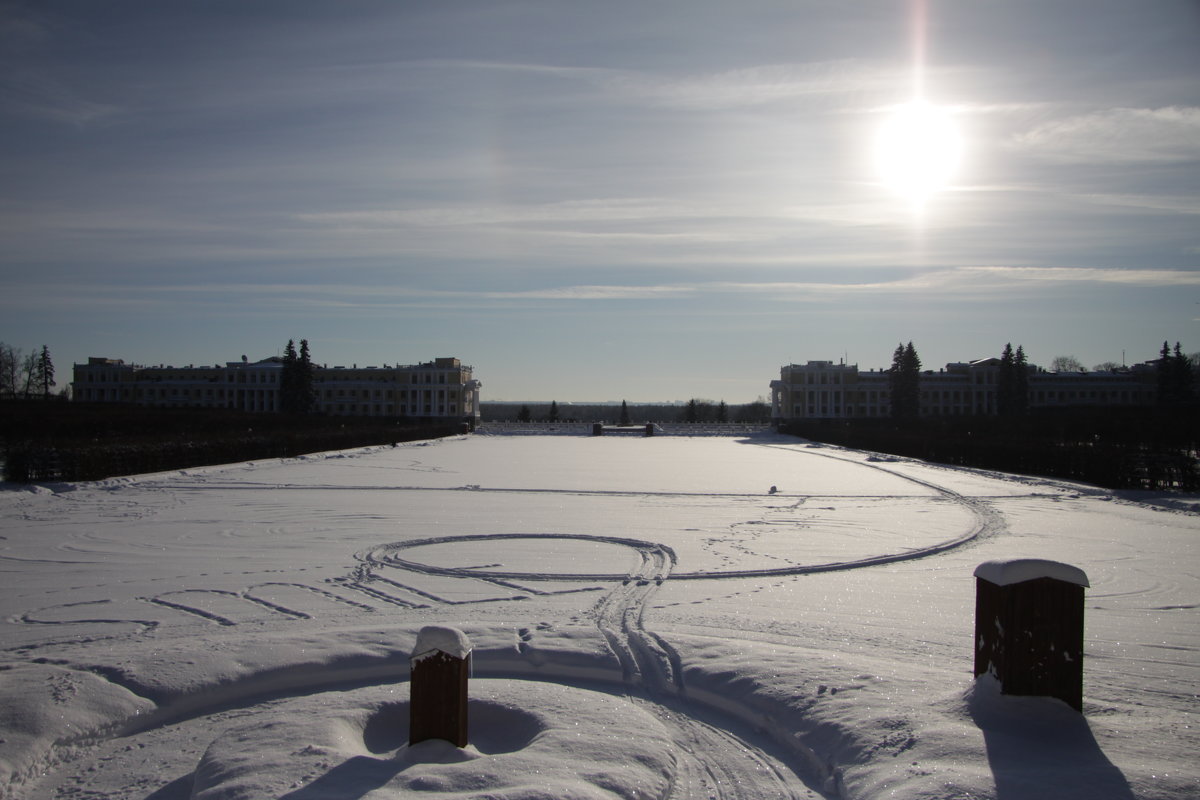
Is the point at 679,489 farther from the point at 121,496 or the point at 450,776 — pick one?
the point at 450,776

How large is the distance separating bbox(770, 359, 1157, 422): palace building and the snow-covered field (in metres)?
98.0

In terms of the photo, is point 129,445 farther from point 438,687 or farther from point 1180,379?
point 1180,379

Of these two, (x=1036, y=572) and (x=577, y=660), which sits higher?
(x=1036, y=572)

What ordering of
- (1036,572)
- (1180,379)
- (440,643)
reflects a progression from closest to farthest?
(440,643) → (1036,572) → (1180,379)

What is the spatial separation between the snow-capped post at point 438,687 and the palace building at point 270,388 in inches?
4400

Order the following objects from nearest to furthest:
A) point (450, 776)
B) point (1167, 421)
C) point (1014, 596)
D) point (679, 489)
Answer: point (450, 776) < point (1014, 596) < point (679, 489) < point (1167, 421)

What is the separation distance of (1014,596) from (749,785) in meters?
1.95

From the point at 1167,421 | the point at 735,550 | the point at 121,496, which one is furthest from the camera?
the point at 1167,421

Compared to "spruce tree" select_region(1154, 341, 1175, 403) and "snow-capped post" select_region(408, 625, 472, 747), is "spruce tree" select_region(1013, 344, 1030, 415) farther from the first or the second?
"snow-capped post" select_region(408, 625, 472, 747)

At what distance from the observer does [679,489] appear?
22.2 m

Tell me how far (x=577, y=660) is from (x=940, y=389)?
117 m

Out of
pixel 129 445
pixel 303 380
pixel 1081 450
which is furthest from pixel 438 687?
pixel 303 380

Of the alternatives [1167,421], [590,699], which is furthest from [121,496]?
[1167,421]

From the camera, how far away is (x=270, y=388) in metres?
116
